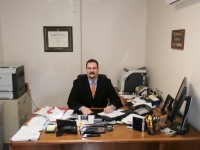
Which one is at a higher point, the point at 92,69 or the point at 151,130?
the point at 92,69

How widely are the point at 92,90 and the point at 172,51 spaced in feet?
3.61

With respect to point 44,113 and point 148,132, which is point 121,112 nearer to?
point 148,132

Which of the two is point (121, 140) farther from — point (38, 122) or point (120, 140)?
point (38, 122)

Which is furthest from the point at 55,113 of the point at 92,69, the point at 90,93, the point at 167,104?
the point at 167,104

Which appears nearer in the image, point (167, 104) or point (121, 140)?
point (121, 140)

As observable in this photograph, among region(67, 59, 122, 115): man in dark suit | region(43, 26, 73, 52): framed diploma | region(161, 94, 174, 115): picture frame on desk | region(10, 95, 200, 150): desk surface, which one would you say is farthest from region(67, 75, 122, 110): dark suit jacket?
region(43, 26, 73, 52): framed diploma

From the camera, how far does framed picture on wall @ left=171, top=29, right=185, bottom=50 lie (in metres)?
2.15

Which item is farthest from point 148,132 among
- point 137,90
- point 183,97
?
point 137,90

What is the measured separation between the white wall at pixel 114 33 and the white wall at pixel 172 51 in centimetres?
20

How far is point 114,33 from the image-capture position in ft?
11.6

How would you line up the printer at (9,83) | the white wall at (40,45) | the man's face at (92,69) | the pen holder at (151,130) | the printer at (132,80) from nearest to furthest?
1. the pen holder at (151,130)
2. the man's face at (92,69)
3. the printer at (9,83)
4. the printer at (132,80)
5. the white wall at (40,45)

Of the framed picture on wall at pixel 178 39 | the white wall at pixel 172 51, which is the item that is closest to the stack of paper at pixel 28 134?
the white wall at pixel 172 51

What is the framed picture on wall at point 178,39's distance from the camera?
2.15 metres

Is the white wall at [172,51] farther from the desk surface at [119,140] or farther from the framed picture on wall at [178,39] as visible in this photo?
the desk surface at [119,140]
